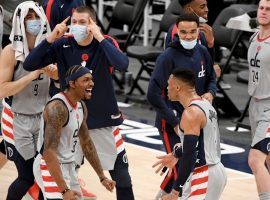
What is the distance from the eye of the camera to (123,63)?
808 cm

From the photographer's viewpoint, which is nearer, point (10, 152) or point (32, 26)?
point (32, 26)

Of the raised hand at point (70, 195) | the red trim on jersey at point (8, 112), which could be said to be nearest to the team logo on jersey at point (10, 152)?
the red trim on jersey at point (8, 112)

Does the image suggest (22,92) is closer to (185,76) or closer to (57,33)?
(57,33)

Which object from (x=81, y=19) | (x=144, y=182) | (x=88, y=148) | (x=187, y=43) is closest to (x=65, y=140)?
(x=88, y=148)

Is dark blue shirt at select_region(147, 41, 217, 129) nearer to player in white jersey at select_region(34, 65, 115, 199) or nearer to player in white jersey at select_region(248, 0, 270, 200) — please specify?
player in white jersey at select_region(248, 0, 270, 200)

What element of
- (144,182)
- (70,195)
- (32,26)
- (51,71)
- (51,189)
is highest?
(32,26)

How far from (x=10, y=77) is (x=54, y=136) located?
1.29 metres

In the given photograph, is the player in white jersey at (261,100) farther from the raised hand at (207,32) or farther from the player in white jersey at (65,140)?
the player in white jersey at (65,140)

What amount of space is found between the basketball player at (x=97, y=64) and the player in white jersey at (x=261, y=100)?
1.15m

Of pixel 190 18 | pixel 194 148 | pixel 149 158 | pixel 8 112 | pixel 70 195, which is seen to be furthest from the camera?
pixel 149 158

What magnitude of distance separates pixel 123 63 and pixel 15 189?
1.35m

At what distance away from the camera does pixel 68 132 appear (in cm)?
742

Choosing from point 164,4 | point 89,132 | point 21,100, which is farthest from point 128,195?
point 164,4

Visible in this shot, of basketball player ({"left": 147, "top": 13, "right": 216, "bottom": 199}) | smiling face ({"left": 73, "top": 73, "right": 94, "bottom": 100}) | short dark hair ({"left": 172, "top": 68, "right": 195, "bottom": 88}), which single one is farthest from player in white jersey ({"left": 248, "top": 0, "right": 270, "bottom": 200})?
smiling face ({"left": 73, "top": 73, "right": 94, "bottom": 100})
